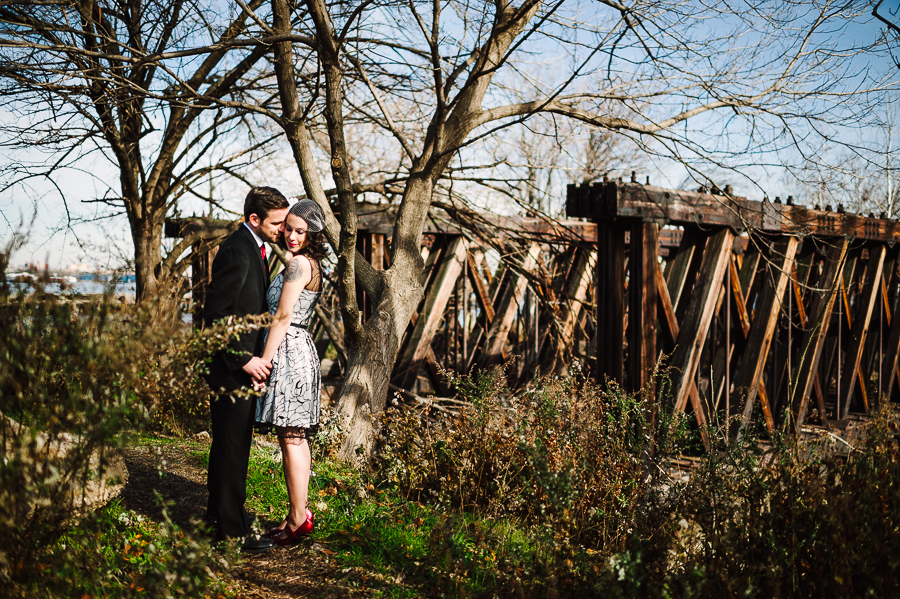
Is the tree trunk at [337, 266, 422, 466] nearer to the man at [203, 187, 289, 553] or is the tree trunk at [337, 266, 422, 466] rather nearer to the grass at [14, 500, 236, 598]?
the man at [203, 187, 289, 553]

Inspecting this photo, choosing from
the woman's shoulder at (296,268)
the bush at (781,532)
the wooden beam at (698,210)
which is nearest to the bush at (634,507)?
the bush at (781,532)

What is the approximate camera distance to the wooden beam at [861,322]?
694 cm

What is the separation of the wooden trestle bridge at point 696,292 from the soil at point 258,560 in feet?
5.75

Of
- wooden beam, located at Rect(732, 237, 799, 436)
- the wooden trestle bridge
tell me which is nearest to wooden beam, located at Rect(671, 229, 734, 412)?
the wooden trestle bridge

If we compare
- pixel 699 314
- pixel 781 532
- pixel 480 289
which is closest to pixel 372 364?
pixel 699 314

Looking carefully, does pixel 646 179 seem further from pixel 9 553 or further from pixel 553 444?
pixel 9 553

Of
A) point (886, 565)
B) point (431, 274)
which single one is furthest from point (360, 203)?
point (886, 565)

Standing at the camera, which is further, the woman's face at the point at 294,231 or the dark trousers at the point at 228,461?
the woman's face at the point at 294,231

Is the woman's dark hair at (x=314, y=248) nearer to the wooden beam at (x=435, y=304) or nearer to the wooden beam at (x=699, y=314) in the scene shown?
the wooden beam at (x=699, y=314)

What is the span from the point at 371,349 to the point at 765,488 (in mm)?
3261

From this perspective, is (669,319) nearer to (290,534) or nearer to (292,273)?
(292,273)

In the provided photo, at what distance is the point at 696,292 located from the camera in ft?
17.3

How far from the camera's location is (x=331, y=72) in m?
4.91

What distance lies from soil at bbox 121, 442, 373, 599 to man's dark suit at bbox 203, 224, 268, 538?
0.58 ft
